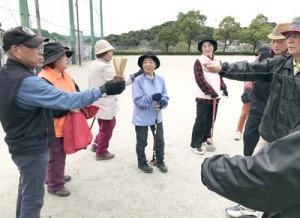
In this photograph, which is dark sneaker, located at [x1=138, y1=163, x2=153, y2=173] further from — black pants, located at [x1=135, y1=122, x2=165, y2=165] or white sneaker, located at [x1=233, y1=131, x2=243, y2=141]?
white sneaker, located at [x1=233, y1=131, x2=243, y2=141]

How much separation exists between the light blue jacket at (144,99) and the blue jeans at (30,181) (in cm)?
152

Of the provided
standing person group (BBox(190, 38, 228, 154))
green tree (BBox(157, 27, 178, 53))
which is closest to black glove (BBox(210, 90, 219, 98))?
standing person group (BBox(190, 38, 228, 154))

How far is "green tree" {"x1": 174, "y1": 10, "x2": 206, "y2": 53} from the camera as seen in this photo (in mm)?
57719

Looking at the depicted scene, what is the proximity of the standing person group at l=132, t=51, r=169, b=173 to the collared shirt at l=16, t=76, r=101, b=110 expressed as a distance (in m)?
1.47

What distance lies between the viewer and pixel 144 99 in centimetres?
347

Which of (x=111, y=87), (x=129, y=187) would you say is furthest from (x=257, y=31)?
(x=111, y=87)

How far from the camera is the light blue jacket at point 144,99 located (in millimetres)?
3504

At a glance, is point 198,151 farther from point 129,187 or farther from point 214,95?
point 129,187

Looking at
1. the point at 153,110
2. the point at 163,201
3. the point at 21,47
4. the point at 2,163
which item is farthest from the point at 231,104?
the point at 21,47

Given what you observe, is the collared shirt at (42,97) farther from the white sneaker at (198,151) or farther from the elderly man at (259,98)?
the white sneaker at (198,151)

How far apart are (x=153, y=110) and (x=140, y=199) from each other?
120 cm

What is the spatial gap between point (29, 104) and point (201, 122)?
2.88 meters

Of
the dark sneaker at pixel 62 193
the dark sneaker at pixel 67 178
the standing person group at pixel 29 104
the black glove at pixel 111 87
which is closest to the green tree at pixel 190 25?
the dark sneaker at pixel 67 178

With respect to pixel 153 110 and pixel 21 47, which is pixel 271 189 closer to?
pixel 21 47
